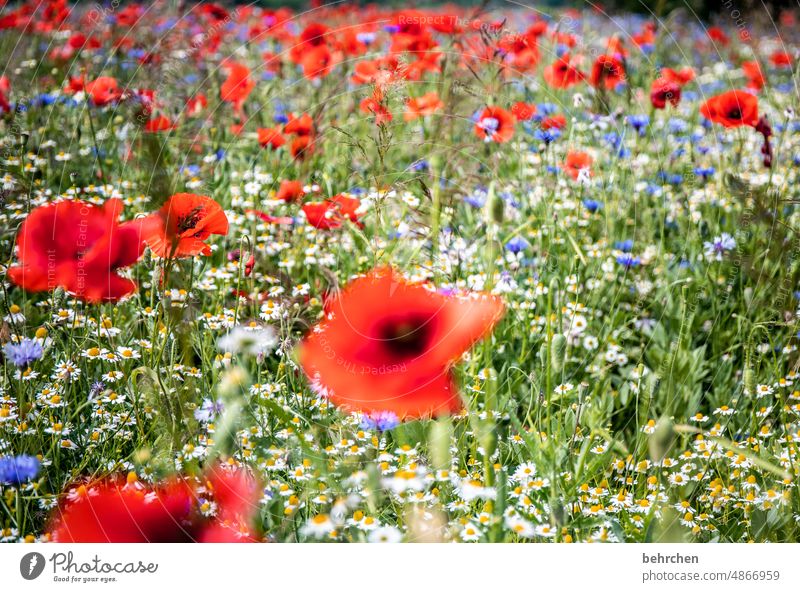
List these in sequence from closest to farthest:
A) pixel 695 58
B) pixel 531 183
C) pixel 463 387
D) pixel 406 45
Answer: pixel 463 387
pixel 406 45
pixel 531 183
pixel 695 58

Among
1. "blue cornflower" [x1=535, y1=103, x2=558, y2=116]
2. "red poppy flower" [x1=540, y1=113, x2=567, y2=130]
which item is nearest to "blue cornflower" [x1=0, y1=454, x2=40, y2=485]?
"red poppy flower" [x1=540, y1=113, x2=567, y2=130]

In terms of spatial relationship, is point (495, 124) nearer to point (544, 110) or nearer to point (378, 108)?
point (378, 108)

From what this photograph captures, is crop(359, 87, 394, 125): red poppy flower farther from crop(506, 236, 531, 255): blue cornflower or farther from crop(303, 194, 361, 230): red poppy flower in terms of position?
crop(506, 236, 531, 255): blue cornflower

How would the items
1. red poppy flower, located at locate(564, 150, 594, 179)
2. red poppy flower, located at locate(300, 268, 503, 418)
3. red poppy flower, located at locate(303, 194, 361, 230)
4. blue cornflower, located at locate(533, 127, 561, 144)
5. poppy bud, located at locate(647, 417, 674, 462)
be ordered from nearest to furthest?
poppy bud, located at locate(647, 417, 674, 462)
red poppy flower, located at locate(300, 268, 503, 418)
red poppy flower, located at locate(303, 194, 361, 230)
blue cornflower, located at locate(533, 127, 561, 144)
red poppy flower, located at locate(564, 150, 594, 179)

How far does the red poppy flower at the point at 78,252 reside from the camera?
2.77 ft

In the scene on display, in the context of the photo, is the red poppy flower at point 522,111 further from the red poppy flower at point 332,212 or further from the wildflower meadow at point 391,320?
the red poppy flower at point 332,212

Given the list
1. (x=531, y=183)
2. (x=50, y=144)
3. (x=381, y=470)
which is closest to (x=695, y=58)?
(x=531, y=183)

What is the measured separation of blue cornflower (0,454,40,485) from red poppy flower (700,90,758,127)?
2.90 ft

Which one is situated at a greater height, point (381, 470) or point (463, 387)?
point (463, 387)

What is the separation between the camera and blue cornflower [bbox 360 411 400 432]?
2.66 feet

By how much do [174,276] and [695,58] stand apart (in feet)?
5.44
